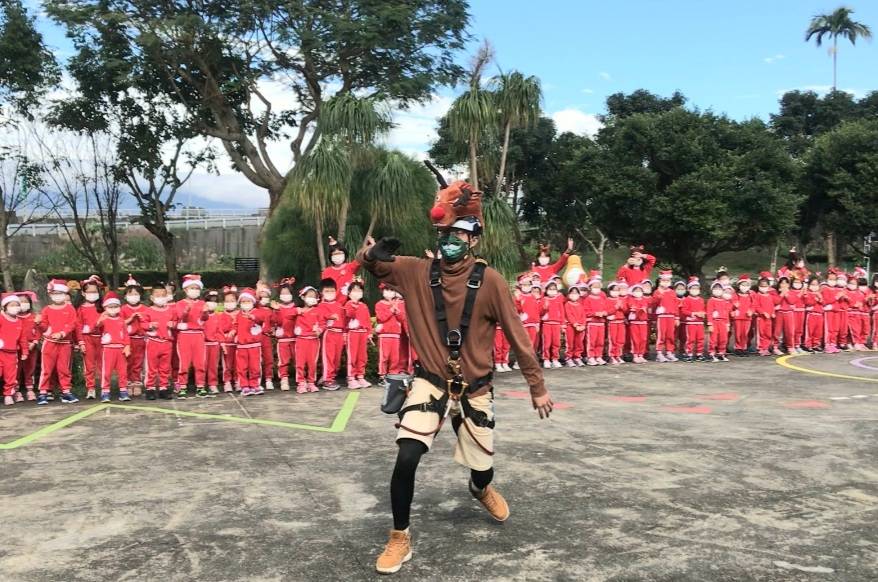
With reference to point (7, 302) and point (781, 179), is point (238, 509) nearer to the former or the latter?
point (7, 302)

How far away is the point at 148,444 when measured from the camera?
6.75 meters

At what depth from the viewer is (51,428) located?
752 cm

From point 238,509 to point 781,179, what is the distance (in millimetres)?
27269

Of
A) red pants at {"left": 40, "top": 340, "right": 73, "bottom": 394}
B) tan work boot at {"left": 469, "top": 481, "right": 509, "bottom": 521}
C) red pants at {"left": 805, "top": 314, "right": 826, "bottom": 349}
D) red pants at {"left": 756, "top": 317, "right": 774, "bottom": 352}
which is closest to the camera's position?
tan work boot at {"left": 469, "top": 481, "right": 509, "bottom": 521}

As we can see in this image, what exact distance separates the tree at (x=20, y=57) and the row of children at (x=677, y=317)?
15.1m

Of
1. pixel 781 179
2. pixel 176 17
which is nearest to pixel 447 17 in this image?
pixel 176 17

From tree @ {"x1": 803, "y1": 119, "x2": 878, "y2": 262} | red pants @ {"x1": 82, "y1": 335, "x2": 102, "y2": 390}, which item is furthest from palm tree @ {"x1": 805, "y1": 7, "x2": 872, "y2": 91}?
red pants @ {"x1": 82, "y1": 335, "x2": 102, "y2": 390}

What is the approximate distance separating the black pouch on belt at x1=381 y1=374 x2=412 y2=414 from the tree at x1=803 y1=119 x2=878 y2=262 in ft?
97.0

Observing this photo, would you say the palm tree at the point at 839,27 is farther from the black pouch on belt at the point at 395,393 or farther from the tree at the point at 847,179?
the black pouch on belt at the point at 395,393

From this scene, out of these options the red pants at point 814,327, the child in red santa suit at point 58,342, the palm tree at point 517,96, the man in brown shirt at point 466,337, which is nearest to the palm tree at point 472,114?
the palm tree at point 517,96

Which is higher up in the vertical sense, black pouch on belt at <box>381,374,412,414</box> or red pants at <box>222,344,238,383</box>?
black pouch on belt at <box>381,374,412,414</box>

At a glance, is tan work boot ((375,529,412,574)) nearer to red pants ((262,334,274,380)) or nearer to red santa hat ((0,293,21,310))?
red pants ((262,334,274,380))

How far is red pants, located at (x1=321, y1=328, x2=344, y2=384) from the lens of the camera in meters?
10.3

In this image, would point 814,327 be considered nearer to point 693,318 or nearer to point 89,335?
point 693,318
